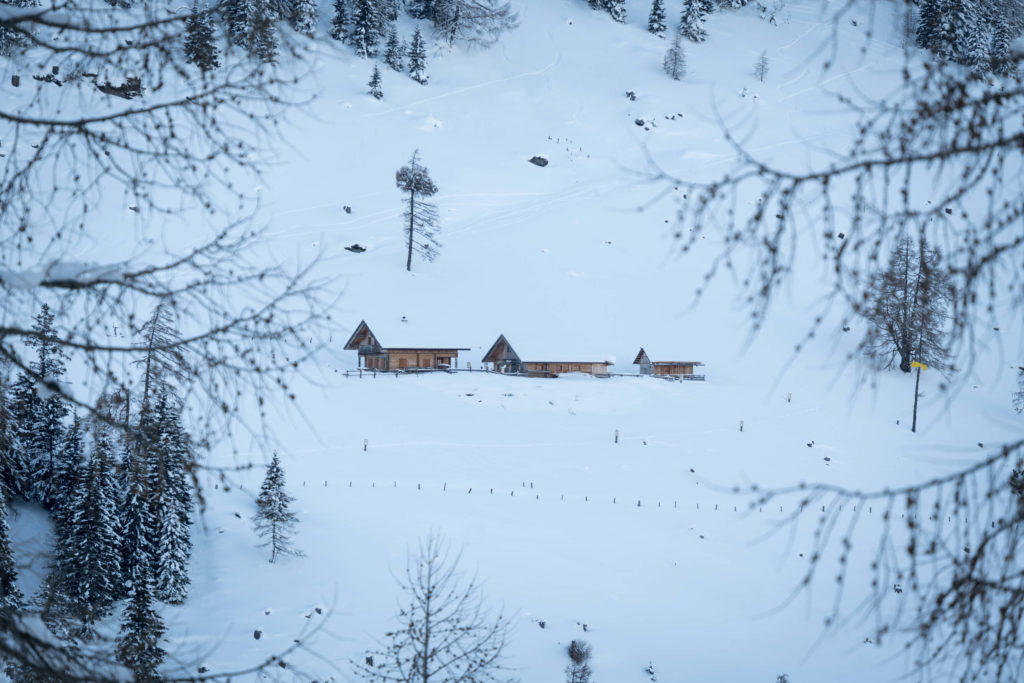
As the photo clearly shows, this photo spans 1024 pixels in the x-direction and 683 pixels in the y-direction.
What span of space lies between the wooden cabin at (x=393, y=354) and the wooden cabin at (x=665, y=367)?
32.1 feet

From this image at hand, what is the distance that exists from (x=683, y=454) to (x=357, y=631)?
15525 millimetres

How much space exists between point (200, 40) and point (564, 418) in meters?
27.7

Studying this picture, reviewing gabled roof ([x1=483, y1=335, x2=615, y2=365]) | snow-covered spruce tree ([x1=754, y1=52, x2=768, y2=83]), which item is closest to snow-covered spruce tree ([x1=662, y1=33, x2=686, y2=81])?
snow-covered spruce tree ([x1=754, y1=52, x2=768, y2=83])

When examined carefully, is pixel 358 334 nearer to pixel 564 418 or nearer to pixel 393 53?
pixel 564 418

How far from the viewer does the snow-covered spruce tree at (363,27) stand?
65438mm

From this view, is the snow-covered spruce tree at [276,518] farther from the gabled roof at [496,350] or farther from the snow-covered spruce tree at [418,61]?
the snow-covered spruce tree at [418,61]

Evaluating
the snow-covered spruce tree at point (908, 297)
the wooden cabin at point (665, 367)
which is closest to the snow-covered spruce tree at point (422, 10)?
the wooden cabin at point (665, 367)

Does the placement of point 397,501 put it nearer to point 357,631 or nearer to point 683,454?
point 357,631

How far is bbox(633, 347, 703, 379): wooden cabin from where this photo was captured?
37562 millimetres

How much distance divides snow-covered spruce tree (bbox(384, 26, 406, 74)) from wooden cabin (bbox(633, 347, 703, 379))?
4353 centimetres

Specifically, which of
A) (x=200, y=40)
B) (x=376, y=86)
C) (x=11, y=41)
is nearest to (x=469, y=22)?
(x=376, y=86)

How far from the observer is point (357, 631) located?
608 inches

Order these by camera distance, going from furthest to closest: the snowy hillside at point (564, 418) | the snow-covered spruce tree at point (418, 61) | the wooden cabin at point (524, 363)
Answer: the snow-covered spruce tree at point (418, 61)
the wooden cabin at point (524, 363)
the snowy hillside at point (564, 418)

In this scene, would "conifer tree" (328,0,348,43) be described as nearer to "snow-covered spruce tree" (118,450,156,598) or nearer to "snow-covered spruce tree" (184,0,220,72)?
"snow-covered spruce tree" (118,450,156,598)
